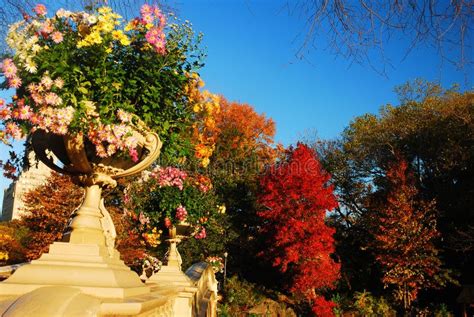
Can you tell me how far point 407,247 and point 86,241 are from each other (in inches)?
611

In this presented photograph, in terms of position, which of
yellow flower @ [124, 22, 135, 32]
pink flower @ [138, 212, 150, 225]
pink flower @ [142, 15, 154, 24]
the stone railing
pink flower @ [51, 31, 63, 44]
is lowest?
the stone railing

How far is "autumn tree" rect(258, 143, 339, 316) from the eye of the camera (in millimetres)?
16078

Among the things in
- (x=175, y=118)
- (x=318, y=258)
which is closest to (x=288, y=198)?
(x=318, y=258)

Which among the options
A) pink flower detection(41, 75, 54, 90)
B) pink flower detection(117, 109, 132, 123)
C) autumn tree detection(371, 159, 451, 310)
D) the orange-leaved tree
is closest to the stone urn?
pink flower detection(117, 109, 132, 123)

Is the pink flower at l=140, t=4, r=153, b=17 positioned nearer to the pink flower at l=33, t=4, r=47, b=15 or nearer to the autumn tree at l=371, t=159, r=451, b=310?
the pink flower at l=33, t=4, r=47, b=15

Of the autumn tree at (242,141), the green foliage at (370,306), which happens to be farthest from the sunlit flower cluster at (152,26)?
the autumn tree at (242,141)

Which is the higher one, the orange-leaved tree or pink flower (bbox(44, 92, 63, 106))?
the orange-leaved tree

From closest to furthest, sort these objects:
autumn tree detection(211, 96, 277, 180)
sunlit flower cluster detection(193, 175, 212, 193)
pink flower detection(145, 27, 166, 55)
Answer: pink flower detection(145, 27, 166, 55)
sunlit flower cluster detection(193, 175, 212, 193)
autumn tree detection(211, 96, 277, 180)

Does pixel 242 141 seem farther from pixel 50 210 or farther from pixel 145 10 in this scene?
pixel 145 10

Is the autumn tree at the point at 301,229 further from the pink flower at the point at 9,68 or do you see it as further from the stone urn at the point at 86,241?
the pink flower at the point at 9,68

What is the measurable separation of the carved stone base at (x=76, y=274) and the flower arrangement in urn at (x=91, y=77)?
0.69 m

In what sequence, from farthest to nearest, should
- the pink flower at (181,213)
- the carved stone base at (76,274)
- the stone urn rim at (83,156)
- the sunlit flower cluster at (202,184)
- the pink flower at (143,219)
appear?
the sunlit flower cluster at (202,184)
the pink flower at (143,219)
the pink flower at (181,213)
the stone urn rim at (83,156)
the carved stone base at (76,274)

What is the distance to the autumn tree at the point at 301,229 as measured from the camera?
16078 mm

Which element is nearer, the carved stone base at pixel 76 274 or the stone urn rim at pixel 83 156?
the carved stone base at pixel 76 274
